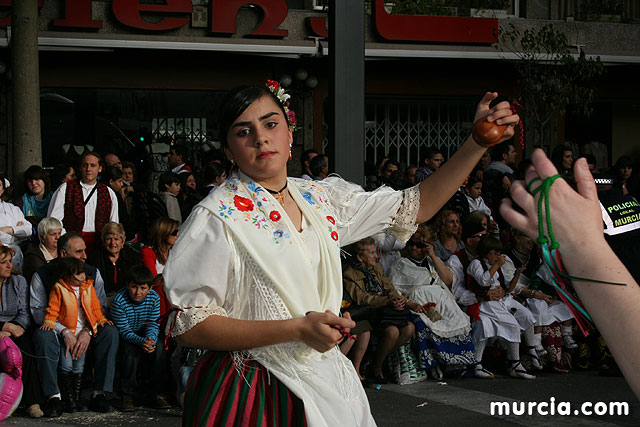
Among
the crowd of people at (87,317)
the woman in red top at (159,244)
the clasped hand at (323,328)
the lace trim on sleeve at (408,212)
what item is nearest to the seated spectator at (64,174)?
the crowd of people at (87,317)

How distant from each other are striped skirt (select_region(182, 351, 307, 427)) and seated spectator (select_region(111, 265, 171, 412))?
3857mm

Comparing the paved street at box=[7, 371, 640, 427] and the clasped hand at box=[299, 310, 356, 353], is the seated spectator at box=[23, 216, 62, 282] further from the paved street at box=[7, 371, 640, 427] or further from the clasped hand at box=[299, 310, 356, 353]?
the clasped hand at box=[299, 310, 356, 353]

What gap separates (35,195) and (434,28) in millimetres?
7219

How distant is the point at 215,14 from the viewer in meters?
12.7

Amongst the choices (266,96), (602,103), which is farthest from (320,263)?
(602,103)

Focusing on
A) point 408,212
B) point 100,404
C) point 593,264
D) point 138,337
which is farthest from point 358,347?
point 593,264

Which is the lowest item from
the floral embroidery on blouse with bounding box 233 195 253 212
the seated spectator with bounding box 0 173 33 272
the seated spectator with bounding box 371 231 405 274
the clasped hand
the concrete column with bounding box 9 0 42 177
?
the seated spectator with bounding box 371 231 405 274

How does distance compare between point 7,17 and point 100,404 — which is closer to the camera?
point 100,404

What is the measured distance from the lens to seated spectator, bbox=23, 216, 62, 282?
710 centimetres

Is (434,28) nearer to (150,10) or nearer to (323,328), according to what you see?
(150,10)

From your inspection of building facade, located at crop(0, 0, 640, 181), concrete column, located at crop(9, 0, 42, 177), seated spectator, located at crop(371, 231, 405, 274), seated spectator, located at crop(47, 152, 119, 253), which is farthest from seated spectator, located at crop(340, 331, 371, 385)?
building facade, located at crop(0, 0, 640, 181)

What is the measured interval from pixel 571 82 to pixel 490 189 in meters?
3.82

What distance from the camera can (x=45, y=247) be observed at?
7.20 meters

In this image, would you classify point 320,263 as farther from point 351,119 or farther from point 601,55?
point 601,55
